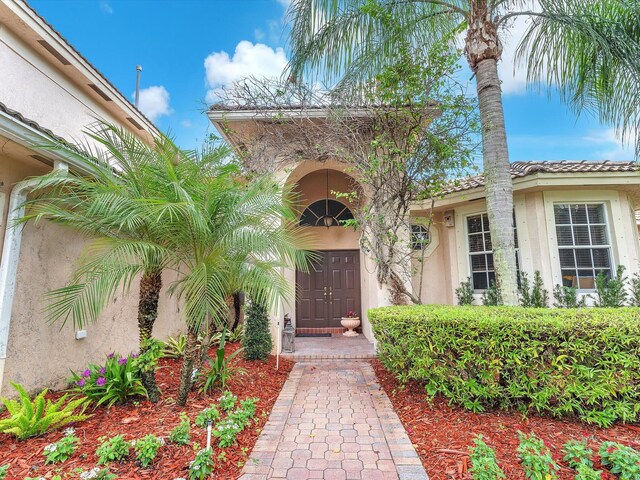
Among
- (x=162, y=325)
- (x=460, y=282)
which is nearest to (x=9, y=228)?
(x=162, y=325)

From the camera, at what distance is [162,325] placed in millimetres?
8125

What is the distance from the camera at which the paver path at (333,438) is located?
3123 millimetres

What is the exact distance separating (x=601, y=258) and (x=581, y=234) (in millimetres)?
741

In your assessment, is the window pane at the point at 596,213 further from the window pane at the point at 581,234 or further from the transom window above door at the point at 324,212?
the transom window above door at the point at 324,212

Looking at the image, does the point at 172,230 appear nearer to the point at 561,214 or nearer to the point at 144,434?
the point at 144,434

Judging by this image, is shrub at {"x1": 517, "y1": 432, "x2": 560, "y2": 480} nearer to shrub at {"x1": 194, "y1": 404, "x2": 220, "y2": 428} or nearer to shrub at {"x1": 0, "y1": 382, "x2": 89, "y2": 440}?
shrub at {"x1": 194, "y1": 404, "x2": 220, "y2": 428}

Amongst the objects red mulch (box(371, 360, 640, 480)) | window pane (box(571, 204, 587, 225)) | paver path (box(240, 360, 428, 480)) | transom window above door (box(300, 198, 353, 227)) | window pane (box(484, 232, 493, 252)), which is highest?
transom window above door (box(300, 198, 353, 227))

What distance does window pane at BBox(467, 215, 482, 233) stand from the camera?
8.75m

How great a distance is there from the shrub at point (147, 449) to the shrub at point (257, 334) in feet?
13.5

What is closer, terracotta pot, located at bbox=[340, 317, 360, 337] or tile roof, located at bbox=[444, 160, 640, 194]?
tile roof, located at bbox=[444, 160, 640, 194]

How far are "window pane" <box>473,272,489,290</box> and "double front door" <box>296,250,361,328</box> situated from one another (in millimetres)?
3838

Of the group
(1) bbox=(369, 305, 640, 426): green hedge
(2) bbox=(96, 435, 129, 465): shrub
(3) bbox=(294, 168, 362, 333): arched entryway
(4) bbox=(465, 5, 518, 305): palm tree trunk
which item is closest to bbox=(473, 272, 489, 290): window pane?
(4) bbox=(465, 5, 518, 305): palm tree trunk

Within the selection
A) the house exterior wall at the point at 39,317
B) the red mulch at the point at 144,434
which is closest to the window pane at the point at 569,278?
the red mulch at the point at 144,434

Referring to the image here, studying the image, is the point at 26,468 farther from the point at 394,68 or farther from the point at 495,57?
the point at 495,57
